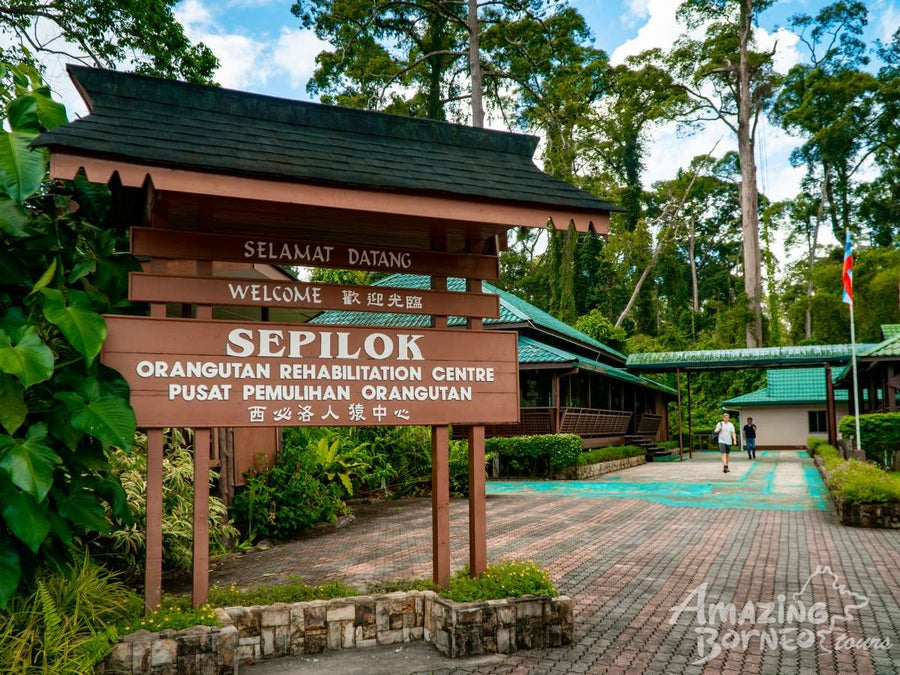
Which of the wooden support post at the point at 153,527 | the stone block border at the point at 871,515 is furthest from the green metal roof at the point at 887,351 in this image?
the wooden support post at the point at 153,527

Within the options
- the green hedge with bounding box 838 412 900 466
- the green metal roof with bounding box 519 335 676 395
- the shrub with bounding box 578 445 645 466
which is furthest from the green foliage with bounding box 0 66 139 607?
the green hedge with bounding box 838 412 900 466

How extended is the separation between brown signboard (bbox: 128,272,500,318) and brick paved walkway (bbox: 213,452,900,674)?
9.05 feet

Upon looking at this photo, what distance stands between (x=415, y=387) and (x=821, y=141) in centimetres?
4590

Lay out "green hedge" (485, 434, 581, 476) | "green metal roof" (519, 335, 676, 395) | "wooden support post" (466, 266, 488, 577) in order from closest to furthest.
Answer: "wooden support post" (466, 266, 488, 577), "green hedge" (485, 434, 581, 476), "green metal roof" (519, 335, 676, 395)

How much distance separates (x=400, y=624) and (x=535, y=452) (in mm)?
14744

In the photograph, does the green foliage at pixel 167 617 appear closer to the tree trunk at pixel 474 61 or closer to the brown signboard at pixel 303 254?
the brown signboard at pixel 303 254

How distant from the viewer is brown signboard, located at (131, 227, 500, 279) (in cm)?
517

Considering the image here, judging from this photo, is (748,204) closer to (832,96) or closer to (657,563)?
(832,96)

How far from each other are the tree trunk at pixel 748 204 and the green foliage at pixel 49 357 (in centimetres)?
3807

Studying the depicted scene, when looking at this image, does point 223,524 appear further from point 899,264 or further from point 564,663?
point 899,264

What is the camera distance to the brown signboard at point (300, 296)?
201 inches

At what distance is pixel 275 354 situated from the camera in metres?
5.36

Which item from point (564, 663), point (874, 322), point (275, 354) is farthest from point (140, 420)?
point (874, 322)

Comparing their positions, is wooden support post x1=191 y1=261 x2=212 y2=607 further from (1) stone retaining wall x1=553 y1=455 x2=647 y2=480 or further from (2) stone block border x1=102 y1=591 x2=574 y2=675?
(1) stone retaining wall x1=553 y1=455 x2=647 y2=480
